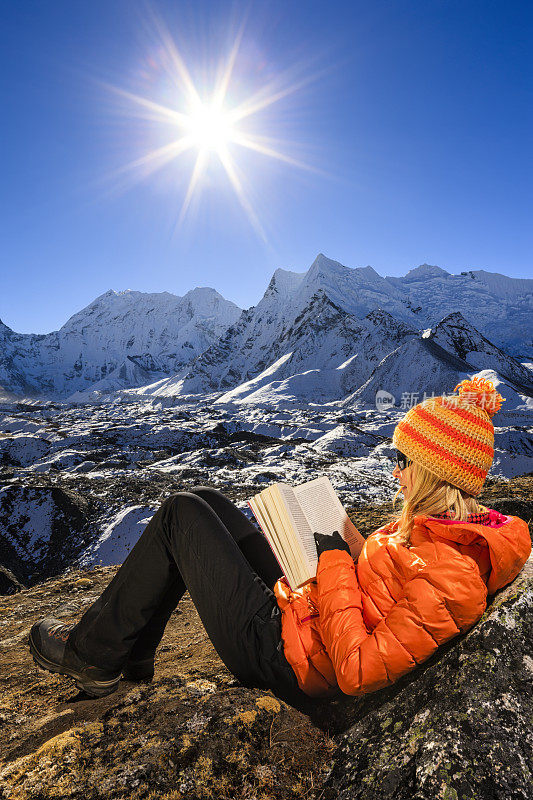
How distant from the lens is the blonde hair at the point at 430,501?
5.43 ft

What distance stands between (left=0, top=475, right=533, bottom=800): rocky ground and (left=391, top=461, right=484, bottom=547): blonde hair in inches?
12.9

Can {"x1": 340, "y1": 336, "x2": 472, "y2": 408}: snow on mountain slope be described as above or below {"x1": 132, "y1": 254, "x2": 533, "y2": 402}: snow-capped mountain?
below

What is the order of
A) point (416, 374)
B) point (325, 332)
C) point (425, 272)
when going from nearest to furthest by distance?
point (416, 374)
point (325, 332)
point (425, 272)

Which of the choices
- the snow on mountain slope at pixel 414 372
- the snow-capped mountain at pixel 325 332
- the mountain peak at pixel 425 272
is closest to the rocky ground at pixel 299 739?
the snow on mountain slope at pixel 414 372

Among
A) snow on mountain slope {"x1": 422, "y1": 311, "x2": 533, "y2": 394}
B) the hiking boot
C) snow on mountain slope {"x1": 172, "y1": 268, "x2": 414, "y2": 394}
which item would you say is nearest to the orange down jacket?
the hiking boot

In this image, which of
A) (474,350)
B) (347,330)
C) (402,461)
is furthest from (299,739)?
(347,330)

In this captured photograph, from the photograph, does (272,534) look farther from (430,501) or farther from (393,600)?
(430,501)

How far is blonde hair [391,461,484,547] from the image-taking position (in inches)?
65.2

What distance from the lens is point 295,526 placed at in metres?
1.86

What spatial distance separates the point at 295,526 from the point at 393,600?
0.54 meters

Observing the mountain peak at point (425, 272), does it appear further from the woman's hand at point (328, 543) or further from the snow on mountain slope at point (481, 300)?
the woman's hand at point (328, 543)

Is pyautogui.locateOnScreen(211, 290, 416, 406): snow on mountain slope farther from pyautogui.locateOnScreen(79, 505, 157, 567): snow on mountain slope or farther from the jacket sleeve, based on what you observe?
the jacket sleeve

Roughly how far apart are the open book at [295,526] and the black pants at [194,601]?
21 centimetres

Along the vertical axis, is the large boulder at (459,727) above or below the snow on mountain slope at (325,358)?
below
